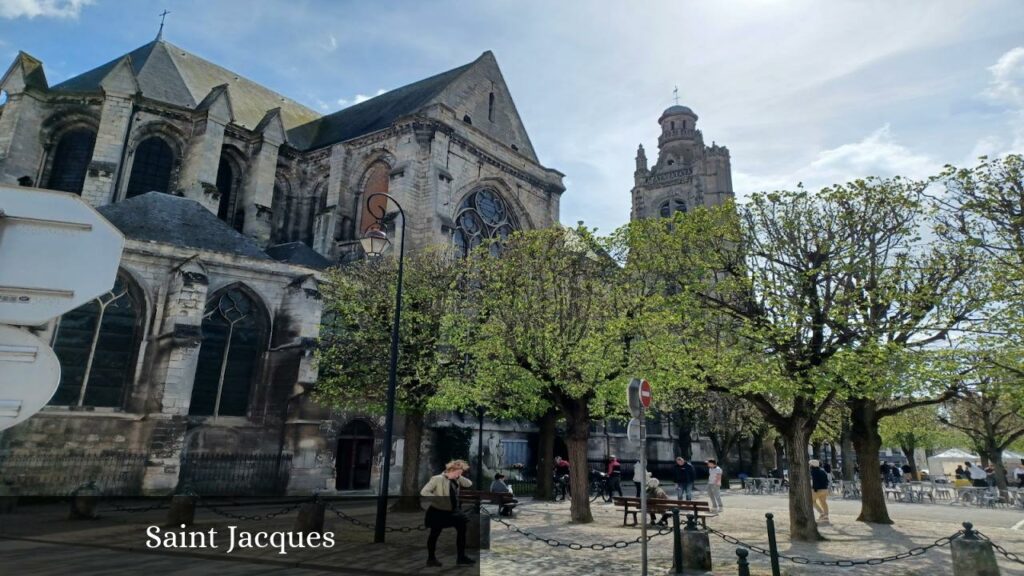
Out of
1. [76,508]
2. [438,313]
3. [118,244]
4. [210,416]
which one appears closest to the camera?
[118,244]

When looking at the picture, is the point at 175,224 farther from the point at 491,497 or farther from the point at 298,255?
the point at 491,497

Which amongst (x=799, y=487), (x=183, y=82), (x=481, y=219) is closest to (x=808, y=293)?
(x=799, y=487)

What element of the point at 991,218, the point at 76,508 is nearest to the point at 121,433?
the point at 76,508

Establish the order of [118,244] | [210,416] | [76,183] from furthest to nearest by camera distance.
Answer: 1. [76,183]
2. [210,416]
3. [118,244]

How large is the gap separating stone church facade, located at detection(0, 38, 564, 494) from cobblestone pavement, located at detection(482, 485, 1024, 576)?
351 inches

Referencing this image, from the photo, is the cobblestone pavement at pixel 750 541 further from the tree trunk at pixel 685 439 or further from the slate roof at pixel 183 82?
the slate roof at pixel 183 82

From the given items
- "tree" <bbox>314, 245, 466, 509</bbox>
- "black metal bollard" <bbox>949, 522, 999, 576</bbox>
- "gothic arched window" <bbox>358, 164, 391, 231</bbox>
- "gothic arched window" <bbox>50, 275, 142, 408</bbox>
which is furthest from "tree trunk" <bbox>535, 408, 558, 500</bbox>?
"gothic arched window" <bbox>358, 164, 391, 231</bbox>

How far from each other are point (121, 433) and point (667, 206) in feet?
134

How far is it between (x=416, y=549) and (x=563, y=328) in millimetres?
5921

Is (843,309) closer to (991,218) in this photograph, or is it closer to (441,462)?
(991,218)

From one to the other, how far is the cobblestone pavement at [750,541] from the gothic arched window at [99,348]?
12.0m

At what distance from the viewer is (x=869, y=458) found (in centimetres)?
1262

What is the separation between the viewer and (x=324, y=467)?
17734 millimetres

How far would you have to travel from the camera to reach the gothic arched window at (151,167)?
75.6ft
